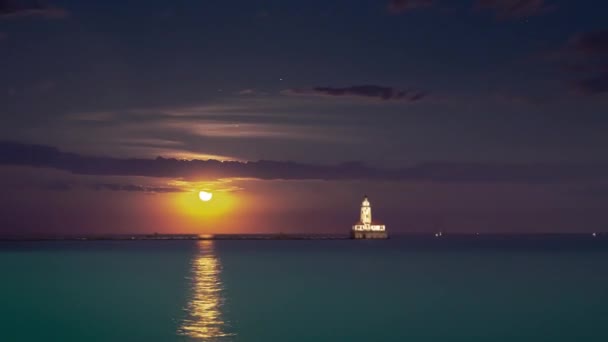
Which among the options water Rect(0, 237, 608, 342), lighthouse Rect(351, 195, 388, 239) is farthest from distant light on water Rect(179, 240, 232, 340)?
lighthouse Rect(351, 195, 388, 239)

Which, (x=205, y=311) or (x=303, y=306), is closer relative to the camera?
(x=205, y=311)

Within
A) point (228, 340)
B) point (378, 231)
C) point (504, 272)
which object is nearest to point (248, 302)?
point (228, 340)

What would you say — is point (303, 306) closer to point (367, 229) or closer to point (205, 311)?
point (205, 311)

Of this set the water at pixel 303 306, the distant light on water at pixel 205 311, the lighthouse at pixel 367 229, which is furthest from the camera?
the lighthouse at pixel 367 229

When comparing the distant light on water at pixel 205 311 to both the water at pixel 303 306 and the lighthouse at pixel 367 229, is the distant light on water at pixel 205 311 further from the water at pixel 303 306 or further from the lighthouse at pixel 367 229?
the lighthouse at pixel 367 229

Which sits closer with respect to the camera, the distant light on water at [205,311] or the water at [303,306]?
the distant light on water at [205,311]

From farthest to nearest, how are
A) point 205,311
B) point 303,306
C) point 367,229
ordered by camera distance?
point 367,229 → point 303,306 → point 205,311

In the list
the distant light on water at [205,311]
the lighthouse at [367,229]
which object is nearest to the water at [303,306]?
the distant light on water at [205,311]

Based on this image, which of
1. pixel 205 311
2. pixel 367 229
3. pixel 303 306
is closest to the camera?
pixel 205 311

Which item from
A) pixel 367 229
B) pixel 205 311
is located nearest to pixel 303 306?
pixel 205 311

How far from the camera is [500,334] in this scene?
35188 mm

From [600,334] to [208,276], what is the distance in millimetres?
39279

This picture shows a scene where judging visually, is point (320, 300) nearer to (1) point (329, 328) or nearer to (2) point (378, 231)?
(1) point (329, 328)

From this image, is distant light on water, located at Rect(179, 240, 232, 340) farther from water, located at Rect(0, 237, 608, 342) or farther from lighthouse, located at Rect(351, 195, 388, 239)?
lighthouse, located at Rect(351, 195, 388, 239)
